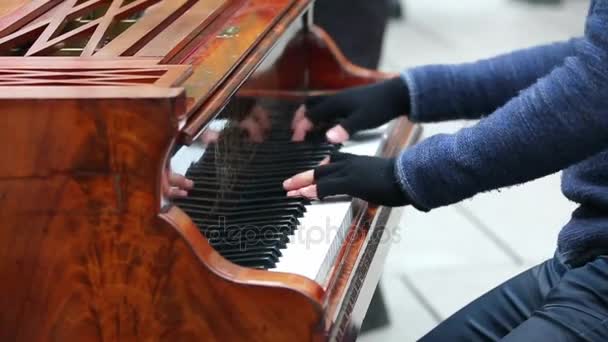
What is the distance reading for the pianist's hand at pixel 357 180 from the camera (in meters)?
0.99

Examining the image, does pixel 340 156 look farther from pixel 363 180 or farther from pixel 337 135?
pixel 337 135

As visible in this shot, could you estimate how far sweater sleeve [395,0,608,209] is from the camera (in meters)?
0.86

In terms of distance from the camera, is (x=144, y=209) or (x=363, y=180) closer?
(x=144, y=209)

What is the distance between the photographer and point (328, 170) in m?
1.05

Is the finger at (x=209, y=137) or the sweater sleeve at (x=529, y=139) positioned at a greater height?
the sweater sleeve at (x=529, y=139)

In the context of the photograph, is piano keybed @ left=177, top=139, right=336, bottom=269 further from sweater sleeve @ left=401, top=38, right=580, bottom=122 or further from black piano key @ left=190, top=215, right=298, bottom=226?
sweater sleeve @ left=401, top=38, right=580, bottom=122

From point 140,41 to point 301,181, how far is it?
273mm

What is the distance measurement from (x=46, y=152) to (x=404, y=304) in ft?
4.30

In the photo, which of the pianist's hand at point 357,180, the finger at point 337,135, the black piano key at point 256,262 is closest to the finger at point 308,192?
the pianist's hand at point 357,180

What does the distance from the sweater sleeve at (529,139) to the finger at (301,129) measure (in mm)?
385

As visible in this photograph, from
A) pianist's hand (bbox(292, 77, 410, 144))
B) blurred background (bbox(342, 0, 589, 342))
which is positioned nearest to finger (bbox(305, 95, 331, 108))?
pianist's hand (bbox(292, 77, 410, 144))

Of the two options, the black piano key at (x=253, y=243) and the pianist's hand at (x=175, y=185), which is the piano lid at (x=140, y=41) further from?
the black piano key at (x=253, y=243)

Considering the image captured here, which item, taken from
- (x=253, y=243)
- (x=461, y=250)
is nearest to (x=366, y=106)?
(x=253, y=243)

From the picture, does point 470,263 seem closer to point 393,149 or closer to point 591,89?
point 393,149
